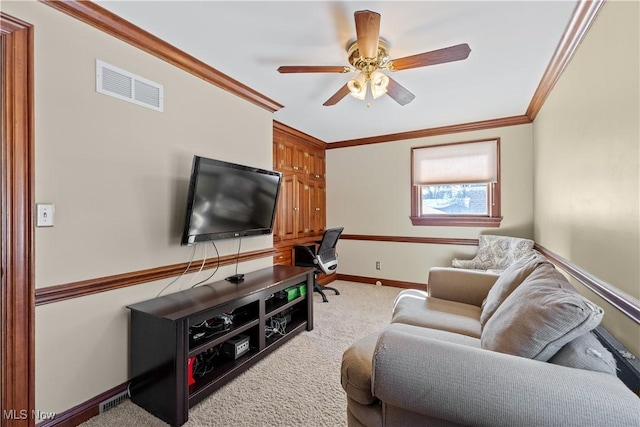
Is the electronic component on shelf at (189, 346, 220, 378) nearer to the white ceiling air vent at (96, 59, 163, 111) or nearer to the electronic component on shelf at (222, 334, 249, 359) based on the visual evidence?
the electronic component on shelf at (222, 334, 249, 359)

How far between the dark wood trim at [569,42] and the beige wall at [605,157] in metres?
0.07

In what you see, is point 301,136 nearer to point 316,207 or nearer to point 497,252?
point 316,207

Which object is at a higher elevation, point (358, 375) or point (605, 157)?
point (605, 157)

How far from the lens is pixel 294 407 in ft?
5.67

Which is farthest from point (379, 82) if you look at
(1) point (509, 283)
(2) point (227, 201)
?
(1) point (509, 283)

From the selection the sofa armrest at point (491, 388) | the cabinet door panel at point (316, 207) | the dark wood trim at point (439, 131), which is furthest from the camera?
the cabinet door panel at point (316, 207)

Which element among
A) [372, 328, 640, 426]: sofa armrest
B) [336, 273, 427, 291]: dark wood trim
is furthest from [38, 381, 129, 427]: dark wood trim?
[336, 273, 427, 291]: dark wood trim

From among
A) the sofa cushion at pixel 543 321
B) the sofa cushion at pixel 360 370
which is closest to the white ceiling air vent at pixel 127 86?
the sofa cushion at pixel 360 370

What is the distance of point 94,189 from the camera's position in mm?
1731

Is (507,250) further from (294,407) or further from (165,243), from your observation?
(165,243)

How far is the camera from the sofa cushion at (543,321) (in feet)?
3.22

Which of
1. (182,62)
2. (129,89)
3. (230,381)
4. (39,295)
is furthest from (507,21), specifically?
(39,295)

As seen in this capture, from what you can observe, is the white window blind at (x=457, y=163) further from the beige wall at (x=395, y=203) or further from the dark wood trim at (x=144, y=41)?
the dark wood trim at (x=144, y=41)

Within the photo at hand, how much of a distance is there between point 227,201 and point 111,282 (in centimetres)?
95
